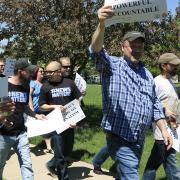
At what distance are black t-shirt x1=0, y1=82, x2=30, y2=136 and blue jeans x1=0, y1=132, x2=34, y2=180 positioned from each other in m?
0.08

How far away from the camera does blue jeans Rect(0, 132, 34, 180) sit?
18.9ft

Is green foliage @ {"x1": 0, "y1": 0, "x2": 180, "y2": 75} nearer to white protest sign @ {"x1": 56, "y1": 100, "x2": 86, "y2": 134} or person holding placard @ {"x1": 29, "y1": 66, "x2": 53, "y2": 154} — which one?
person holding placard @ {"x1": 29, "y1": 66, "x2": 53, "y2": 154}

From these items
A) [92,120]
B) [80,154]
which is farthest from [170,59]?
[92,120]

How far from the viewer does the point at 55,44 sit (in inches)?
451

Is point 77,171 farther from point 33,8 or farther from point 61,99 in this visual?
point 33,8

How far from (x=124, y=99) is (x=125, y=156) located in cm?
56

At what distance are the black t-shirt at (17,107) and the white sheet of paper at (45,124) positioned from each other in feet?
1.85

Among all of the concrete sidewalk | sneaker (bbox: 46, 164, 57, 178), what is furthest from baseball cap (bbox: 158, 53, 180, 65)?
sneaker (bbox: 46, 164, 57, 178)

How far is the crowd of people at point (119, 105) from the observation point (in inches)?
173

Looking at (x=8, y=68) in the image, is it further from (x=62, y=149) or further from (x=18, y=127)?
(x=62, y=149)

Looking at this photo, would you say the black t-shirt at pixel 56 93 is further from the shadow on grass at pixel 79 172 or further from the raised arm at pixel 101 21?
the raised arm at pixel 101 21

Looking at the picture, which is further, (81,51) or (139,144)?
(81,51)

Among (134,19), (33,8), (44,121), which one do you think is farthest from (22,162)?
(33,8)

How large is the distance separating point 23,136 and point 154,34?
7.88 m
